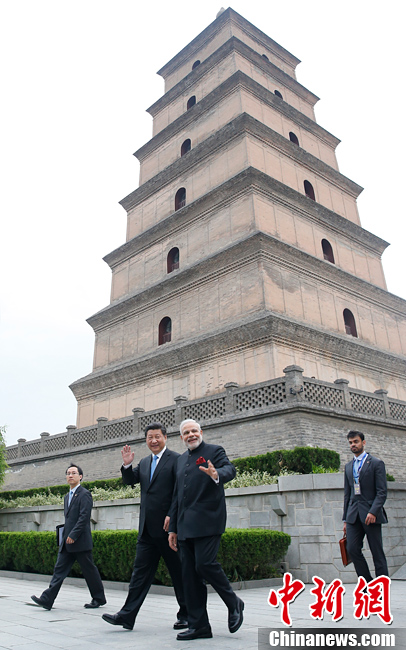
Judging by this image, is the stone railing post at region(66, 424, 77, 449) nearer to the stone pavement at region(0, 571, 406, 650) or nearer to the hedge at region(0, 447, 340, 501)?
the hedge at region(0, 447, 340, 501)

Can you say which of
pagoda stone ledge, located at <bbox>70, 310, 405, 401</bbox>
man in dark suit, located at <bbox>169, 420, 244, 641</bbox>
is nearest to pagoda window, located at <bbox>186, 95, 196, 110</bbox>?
pagoda stone ledge, located at <bbox>70, 310, 405, 401</bbox>

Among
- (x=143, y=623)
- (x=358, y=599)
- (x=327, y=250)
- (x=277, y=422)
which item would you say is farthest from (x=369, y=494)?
(x=327, y=250)

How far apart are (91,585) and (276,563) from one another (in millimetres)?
3663

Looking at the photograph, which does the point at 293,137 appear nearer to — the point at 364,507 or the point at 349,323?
the point at 349,323

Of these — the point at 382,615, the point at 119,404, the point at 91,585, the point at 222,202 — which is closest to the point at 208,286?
the point at 222,202

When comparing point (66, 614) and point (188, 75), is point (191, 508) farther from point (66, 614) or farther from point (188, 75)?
point (188, 75)

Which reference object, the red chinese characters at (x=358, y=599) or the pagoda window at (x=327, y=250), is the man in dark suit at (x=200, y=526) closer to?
the red chinese characters at (x=358, y=599)

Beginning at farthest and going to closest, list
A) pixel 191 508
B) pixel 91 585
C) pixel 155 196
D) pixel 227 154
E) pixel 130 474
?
1. pixel 155 196
2. pixel 227 154
3. pixel 91 585
4. pixel 130 474
5. pixel 191 508

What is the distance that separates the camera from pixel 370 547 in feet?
18.8

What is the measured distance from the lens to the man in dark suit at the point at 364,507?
5629 mm

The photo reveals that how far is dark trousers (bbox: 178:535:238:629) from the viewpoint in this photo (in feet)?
14.0

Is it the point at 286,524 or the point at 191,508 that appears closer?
the point at 191,508

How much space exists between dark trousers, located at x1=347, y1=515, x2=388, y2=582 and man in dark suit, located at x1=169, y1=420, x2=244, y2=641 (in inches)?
75.5

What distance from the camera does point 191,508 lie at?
453 centimetres
